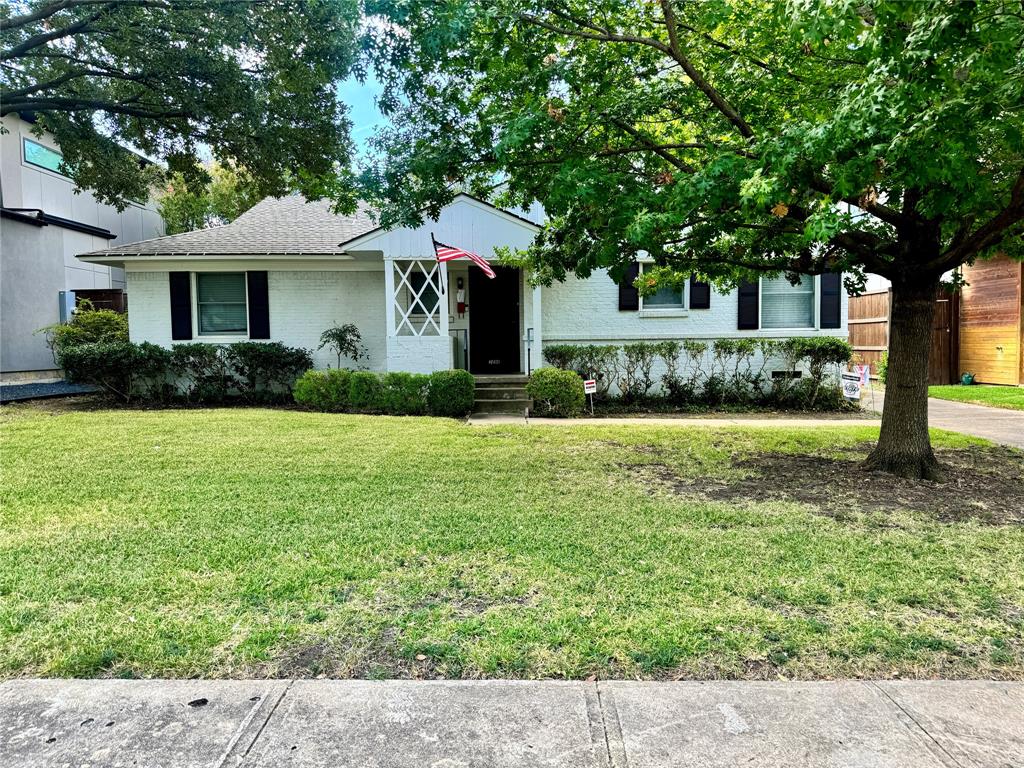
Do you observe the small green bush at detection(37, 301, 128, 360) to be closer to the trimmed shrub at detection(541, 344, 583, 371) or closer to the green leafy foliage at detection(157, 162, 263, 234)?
the trimmed shrub at detection(541, 344, 583, 371)

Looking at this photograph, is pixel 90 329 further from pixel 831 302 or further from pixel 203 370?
pixel 831 302

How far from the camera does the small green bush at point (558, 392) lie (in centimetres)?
1098

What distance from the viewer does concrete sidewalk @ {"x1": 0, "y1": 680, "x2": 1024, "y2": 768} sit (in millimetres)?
2090

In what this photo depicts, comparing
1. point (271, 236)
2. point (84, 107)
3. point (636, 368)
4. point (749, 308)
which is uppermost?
point (84, 107)

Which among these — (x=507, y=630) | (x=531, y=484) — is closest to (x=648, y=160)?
(x=531, y=484)

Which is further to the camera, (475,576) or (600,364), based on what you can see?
(600,364)

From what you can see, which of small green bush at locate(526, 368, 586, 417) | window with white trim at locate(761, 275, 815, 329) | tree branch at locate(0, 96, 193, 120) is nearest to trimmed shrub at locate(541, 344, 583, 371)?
small green bush at locate(526, 368, 586, 417)

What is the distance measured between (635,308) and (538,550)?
985cm

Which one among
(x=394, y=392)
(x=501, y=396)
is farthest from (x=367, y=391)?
(x=501, y=396)

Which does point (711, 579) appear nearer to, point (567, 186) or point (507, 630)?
point (507, 630)

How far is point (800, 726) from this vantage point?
88.6 inches

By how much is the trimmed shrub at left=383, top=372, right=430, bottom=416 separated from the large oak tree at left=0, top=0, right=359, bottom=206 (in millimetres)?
3583

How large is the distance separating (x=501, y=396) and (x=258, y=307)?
5.74 metres

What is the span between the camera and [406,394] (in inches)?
428
